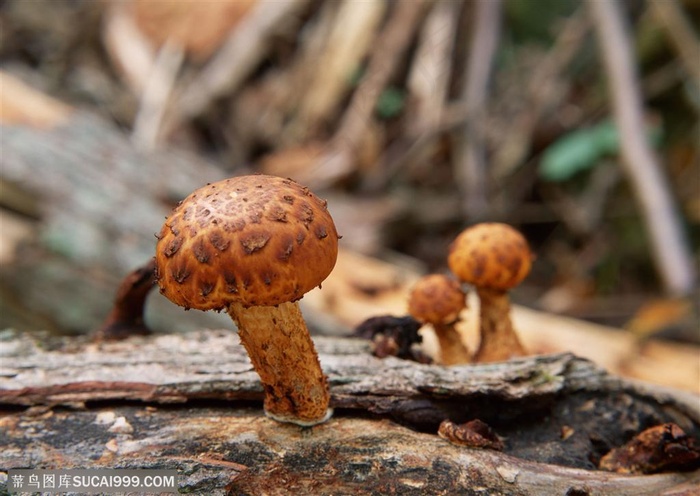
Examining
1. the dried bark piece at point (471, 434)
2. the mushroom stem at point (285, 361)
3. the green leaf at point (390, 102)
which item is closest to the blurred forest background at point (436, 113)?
the green leaf at point (390, 102)

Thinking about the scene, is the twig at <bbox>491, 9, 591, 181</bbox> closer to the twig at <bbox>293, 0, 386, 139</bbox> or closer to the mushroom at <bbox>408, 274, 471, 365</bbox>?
the twig at <bbox>293, 0, 386, 139</bbox>

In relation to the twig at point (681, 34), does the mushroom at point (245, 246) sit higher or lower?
lower

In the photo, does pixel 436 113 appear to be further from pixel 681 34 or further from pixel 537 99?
pixel 681 34

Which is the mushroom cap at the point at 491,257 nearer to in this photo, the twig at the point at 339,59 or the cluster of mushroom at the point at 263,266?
the cluster of mushroom at the point at 263,266

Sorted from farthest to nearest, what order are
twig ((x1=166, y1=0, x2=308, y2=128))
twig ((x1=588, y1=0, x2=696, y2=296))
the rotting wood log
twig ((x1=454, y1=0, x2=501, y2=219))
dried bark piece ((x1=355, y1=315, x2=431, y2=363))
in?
twig ((x1=166, y1=0, x2=308, y2=128))
twig ((x1=454, y1=0, x2=501, y2=219))
twig ((x1=588, y1=0, x2=696, y2=296))
dried bark piece ((x1=355, y1=315, x2=431, y2=363))
the rotting wood log

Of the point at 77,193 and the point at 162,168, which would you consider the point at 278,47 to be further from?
the point at 77,193

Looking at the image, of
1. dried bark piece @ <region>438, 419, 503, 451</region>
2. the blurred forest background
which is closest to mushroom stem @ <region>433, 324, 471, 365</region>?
dried bark piece @ <region>438, 419, 503, 451</region>

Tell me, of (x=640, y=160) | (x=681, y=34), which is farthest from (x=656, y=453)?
(x=681, y=34)
